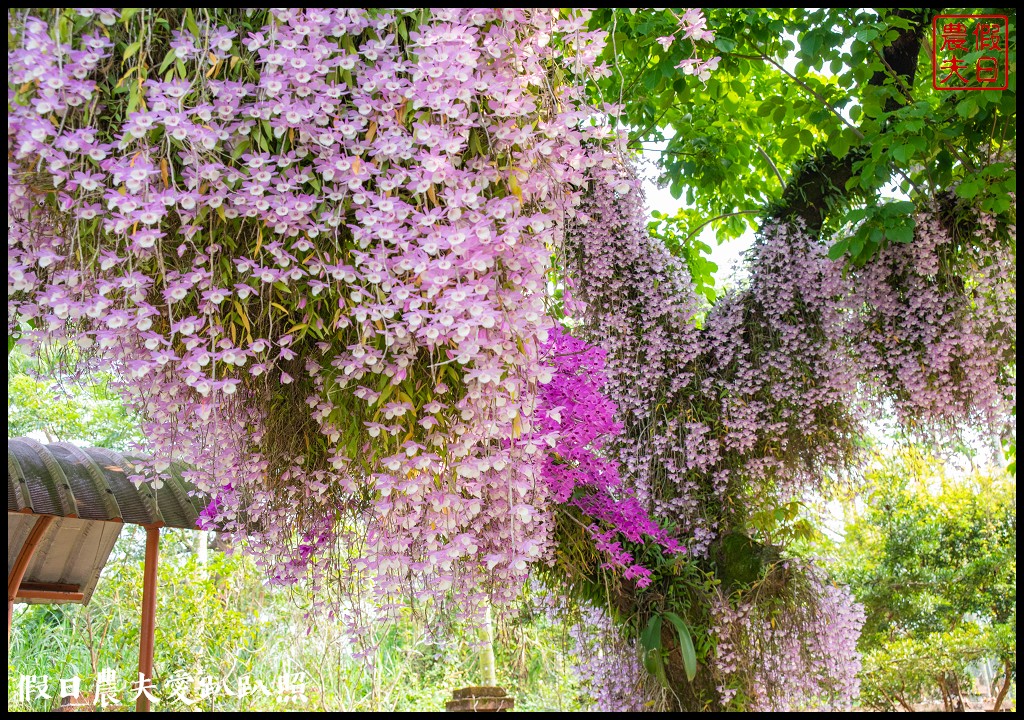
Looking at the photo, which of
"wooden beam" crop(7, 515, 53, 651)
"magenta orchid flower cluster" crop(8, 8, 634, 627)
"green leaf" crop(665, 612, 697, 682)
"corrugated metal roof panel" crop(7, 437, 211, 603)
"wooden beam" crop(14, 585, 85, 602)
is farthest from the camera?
"wooden beam" crop(14, 585, 85, 602)

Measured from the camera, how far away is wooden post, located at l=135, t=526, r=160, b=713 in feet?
9.92

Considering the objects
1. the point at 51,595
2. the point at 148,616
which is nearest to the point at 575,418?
the point at 148,616

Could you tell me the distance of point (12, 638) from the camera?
648cm

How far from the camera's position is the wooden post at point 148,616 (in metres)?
3.02

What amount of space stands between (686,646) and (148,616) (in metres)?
2.04

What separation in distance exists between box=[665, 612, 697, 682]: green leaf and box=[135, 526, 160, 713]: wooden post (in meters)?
1.94

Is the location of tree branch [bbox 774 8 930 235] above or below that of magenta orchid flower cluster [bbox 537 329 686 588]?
above

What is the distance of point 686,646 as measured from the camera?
2783 millimetres

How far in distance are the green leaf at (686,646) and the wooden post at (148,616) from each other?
1939mm

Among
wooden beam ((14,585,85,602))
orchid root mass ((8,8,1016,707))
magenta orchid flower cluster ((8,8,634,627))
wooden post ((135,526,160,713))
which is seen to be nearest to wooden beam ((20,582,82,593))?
wooden beam ((14,585,85,602))

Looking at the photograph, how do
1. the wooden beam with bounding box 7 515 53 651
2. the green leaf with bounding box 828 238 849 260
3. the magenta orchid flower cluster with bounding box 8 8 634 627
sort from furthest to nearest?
the green leaf with bounding box 828 238 849 260, the wooden beam with bounding box 7 515 53 651, the magenta orchid flower cluster with bounding box 8 8 634 627

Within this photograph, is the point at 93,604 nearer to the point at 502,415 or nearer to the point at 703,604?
the point at 703,604

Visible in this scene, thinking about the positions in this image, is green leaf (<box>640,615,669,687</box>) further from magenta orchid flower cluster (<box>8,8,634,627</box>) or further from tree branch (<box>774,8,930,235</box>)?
tree branch (<box>774,8,930,235</box>)

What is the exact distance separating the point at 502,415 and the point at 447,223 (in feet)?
1.08
